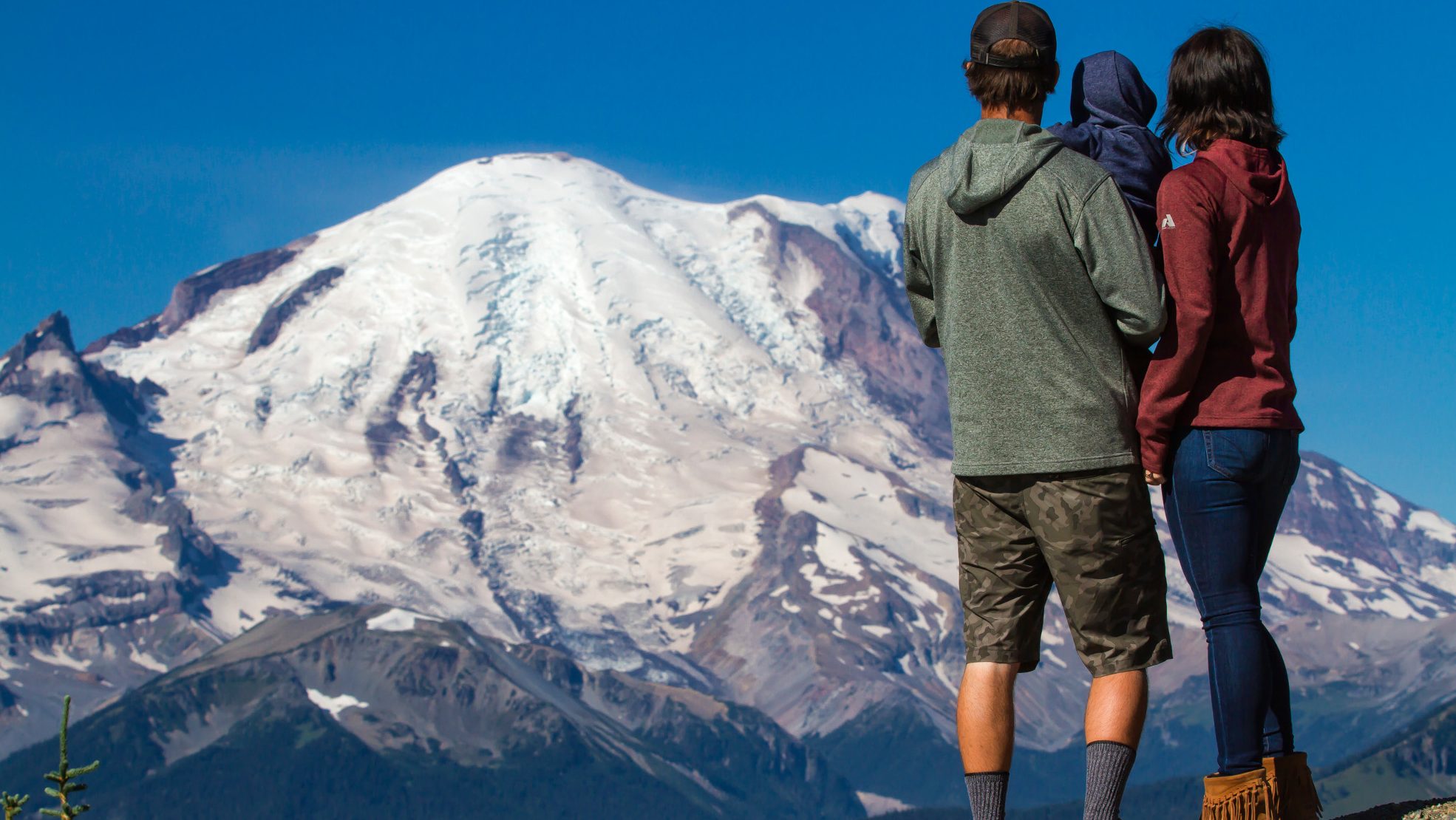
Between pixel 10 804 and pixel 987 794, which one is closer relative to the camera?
pixel 10 804

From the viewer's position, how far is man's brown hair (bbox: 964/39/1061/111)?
25.0ft

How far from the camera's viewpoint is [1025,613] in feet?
25.2

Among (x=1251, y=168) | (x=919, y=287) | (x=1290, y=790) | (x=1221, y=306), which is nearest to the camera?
(x=1221, y=306)

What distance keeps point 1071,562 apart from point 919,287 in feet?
4.89

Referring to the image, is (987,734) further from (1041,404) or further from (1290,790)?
(1041,404)

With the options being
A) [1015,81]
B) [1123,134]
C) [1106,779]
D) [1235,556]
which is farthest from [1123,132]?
[1106,779]

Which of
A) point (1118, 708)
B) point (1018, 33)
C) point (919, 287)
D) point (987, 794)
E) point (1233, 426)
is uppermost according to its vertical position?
point (1018, 33)

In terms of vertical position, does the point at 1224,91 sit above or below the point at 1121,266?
above

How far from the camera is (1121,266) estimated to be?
712 centimetres

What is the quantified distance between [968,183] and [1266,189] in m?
1.35

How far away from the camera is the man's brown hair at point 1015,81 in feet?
25.0

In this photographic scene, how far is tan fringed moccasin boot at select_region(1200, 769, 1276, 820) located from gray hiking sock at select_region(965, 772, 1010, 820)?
861 millimetres

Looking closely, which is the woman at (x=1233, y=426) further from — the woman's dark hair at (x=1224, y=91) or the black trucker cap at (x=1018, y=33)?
the black trucker cap at (x=1018, y=33)

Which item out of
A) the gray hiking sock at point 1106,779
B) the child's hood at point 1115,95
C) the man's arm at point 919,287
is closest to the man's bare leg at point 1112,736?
the gray hiking sock at point 1106,779
